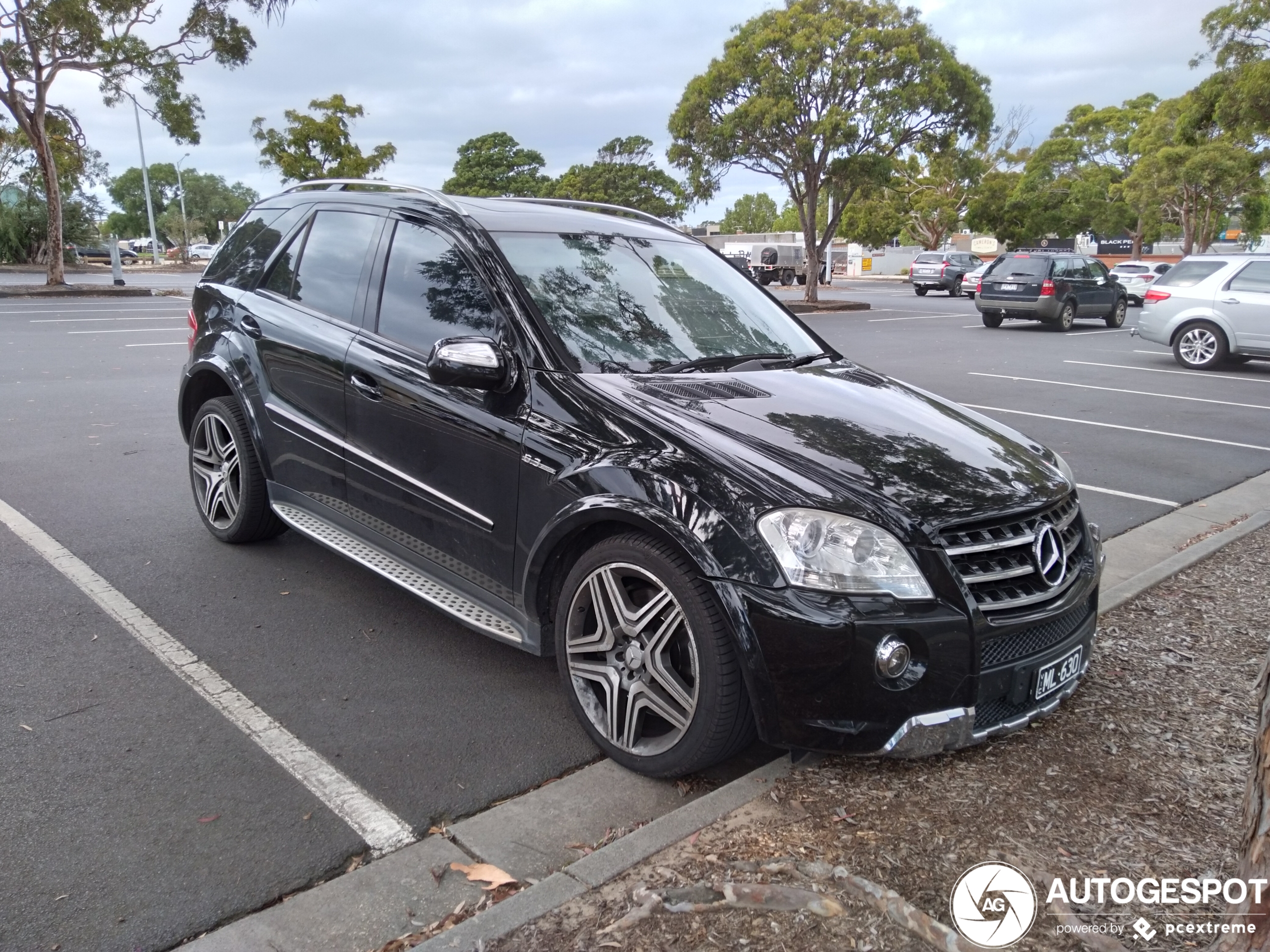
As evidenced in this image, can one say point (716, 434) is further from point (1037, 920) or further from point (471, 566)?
point (1037, 920)

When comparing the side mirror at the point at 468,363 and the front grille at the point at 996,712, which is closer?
the front grille at the point at 996,712

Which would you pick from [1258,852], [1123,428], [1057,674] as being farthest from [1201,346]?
[1258,852]

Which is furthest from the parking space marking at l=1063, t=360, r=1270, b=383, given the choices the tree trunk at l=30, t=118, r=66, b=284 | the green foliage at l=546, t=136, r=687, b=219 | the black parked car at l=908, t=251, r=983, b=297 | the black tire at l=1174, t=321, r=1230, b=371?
the green foliage at l=546, t=136, r=687, b=219

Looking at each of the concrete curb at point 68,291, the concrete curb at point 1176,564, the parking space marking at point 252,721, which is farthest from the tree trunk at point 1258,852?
the concrete curb at point 68,291

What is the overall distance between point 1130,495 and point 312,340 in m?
5.68


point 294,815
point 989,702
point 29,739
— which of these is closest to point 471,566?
point 294,815

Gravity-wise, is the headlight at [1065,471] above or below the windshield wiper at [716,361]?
below

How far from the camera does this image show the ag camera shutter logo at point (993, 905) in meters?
2.45

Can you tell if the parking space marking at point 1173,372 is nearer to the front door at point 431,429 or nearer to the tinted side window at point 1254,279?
the tinted side window at point 1254,279

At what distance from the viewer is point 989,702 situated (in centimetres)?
299

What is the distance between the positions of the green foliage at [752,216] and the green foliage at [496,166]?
47.2 metres

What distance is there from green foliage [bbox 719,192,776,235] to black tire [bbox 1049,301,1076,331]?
342 ft

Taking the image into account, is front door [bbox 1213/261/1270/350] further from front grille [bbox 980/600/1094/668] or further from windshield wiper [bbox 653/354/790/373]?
front grille [bbox 980/600/1094/668]

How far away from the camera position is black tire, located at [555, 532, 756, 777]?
9.64ft
